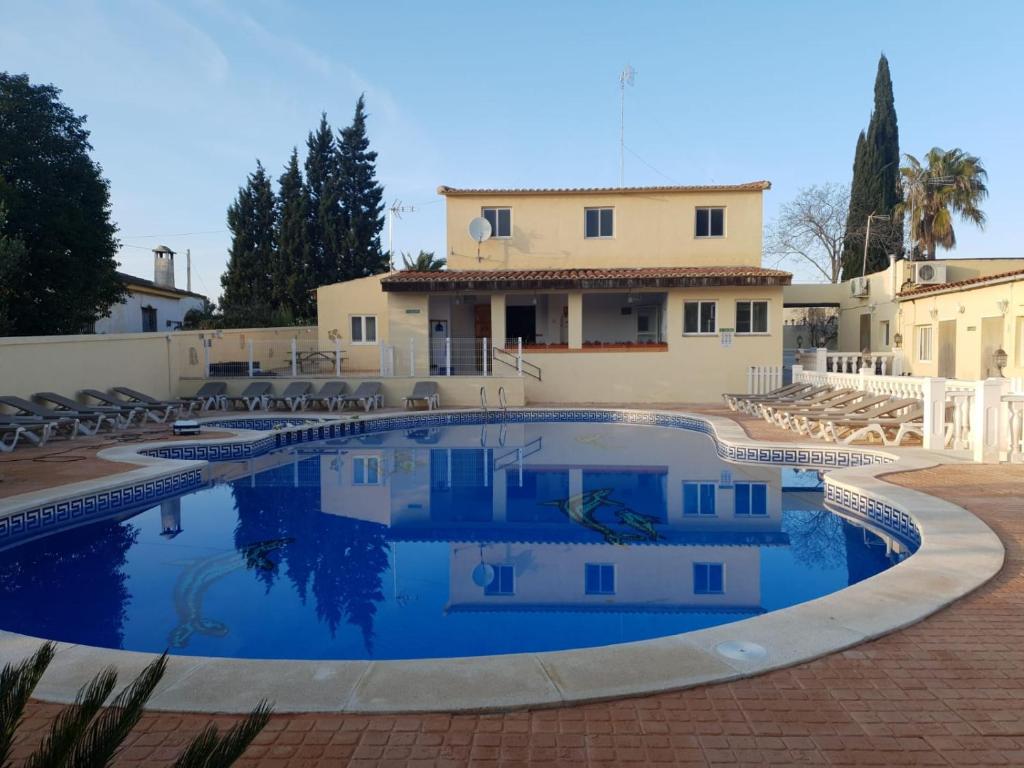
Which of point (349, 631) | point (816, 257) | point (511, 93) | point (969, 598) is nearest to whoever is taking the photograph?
point (969, 598)

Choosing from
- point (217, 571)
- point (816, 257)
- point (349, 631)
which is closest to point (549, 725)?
point (349, 631)

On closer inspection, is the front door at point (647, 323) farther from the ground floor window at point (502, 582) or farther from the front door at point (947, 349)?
the ground floor window at point (502, 582)

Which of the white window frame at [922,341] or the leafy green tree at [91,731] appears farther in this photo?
the white window frame at [922,341]

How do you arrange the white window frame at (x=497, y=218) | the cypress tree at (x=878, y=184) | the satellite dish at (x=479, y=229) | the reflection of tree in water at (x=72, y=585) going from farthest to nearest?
1. the cypress tree at (x=878, y=184)
2. the white window frame at (x=497, y=218)
3. the satellite dish at (x=479, y=229)
4. the reflection of tree in water at (x=72, y=585)

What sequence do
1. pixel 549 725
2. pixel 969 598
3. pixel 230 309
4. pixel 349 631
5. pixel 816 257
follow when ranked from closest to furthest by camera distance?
1. pixel 549 725
2. pixel 969 598
3. pixel 349 631
4. pixel 230 309
5. pixel 816 257

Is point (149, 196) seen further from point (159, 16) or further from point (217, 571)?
point (217, 571)

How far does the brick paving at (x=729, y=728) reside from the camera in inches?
118

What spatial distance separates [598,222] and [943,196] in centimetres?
1945

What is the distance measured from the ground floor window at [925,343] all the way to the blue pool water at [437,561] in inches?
490

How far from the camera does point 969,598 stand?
483 centimetres

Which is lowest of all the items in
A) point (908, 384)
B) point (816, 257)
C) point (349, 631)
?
point (349, 631)

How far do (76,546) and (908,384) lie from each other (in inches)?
538

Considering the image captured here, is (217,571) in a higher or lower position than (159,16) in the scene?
lower

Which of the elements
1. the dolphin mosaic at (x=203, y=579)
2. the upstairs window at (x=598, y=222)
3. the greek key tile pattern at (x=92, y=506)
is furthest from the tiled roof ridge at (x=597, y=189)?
the dolphin mosaic at (x=203, y=579)
